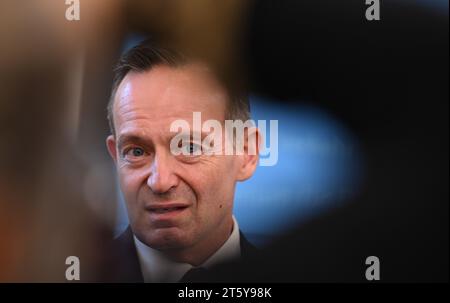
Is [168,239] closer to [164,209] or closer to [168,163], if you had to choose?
[164,209]

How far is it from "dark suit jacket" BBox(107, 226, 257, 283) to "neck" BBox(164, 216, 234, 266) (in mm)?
77

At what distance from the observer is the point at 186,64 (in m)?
2.38

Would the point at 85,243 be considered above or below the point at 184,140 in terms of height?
Answer: below

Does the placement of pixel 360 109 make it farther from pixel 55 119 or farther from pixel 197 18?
pixel 55 119

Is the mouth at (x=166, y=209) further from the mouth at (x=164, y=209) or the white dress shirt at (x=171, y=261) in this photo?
the white dress shirt at (x=171, y=261)

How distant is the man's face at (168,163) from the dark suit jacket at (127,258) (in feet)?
0.27

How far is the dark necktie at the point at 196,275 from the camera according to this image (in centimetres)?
245

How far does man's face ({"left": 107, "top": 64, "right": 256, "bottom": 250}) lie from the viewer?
235cm

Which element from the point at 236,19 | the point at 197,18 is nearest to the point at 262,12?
the point at 236,19

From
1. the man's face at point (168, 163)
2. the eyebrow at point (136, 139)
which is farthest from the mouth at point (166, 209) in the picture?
the eyebrow at point (136, 139)

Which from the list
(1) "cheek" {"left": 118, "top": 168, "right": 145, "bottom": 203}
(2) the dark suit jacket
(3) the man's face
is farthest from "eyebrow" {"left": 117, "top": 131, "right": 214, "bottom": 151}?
(2) the dark suit jacket

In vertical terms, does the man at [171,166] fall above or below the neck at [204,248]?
above

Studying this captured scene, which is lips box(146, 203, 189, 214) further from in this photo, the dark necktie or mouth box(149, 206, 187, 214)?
the dark necktie
